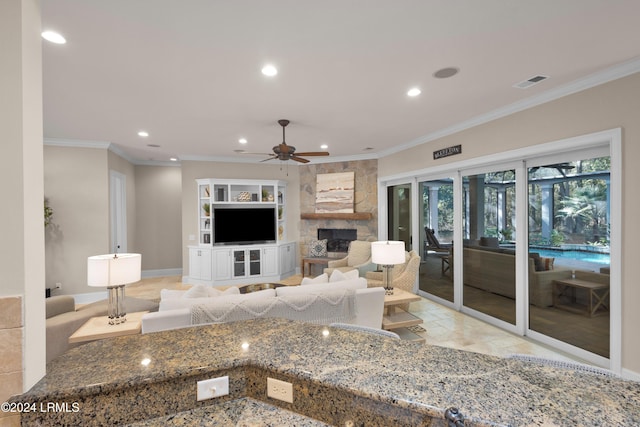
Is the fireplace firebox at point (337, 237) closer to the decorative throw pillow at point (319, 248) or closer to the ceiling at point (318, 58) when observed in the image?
the decorative throw pillow at point (319, 248)

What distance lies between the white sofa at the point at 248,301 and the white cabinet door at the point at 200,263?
342 centimetres

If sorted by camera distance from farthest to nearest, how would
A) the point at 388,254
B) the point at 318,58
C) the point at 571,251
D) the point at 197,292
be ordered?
the point at 388,254
the point at 571,251
the point at 197,292
the point at 318,58

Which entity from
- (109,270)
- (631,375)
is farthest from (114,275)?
(631,375)

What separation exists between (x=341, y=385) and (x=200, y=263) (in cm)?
579

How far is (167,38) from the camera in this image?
210 cm

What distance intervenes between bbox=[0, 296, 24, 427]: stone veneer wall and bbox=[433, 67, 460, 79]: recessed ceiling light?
314cm

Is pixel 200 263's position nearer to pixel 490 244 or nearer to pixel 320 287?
pixel 320 287

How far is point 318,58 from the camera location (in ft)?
7.82

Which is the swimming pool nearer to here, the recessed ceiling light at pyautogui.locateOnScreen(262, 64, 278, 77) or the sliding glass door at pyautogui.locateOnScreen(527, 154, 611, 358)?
the sliding glass door at pyautogui.locateOnScreen(527, 154, 611, 358)

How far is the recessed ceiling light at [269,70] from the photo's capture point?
99.2 inches

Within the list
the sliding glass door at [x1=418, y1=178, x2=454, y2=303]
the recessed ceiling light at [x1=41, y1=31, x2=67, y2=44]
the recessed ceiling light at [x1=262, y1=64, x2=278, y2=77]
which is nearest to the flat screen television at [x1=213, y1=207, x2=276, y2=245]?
the sliding glass door at [x1=418, y1=178, x2=454, y2=303]

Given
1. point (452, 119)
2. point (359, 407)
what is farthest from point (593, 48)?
point (359, 407)

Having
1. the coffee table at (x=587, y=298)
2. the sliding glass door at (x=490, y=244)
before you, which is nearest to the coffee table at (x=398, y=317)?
the sliding glass door at (x=490, y=244)

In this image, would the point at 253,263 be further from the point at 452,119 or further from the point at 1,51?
the point at 1,51
